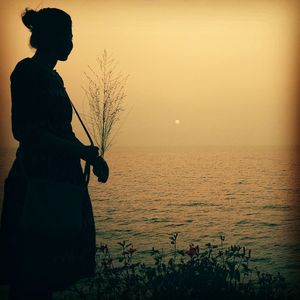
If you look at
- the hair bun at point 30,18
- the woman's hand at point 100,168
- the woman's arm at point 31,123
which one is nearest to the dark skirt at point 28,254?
the woman's arm at point 31,123

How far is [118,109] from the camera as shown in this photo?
8.86ft

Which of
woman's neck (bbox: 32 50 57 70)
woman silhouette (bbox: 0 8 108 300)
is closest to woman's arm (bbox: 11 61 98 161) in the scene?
woman silhouette (bbox: 0 8 108 300)

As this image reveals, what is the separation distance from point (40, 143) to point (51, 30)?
0.66 meters

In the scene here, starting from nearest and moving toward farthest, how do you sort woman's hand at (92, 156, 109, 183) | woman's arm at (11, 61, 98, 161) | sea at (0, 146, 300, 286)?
woman's arm at (11, 61, 98, 161) < woman's hand at (92, 156, 109, 183) < sea at (0, 146, 300, 286)

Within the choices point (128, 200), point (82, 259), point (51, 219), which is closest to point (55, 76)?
point (51, 219)

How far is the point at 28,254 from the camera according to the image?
2.07 m

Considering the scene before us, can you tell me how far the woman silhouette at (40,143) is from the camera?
6.63ft

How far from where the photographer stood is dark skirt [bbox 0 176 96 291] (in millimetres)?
2076

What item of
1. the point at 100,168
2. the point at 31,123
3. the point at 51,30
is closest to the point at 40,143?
the point at 31,123

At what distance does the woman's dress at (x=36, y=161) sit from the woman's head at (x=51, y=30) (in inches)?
5.3

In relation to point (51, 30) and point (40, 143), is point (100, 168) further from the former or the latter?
point (51, 30)

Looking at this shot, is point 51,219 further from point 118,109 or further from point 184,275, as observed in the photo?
point 184,275

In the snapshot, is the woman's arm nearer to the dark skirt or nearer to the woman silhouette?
the woman silhouette

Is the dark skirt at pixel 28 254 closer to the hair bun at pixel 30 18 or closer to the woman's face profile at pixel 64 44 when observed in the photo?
the woman's face profile at pixel 64 44
